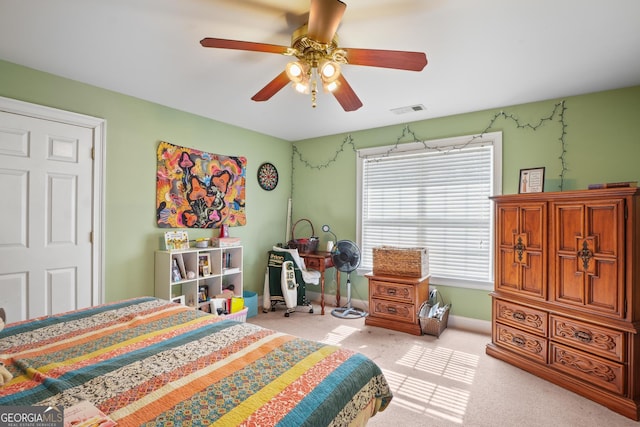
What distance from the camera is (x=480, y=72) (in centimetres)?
259

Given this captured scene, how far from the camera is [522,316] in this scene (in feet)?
9.05

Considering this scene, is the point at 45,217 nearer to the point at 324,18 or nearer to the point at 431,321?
the point at 324,18

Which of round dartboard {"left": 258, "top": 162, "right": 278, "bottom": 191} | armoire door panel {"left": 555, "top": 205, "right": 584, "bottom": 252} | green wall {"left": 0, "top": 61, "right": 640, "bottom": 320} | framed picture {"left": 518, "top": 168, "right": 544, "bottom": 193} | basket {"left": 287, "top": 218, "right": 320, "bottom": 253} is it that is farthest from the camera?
round dartboard {"left": 258, "top": 162, "right": 278, "bottom": 191}

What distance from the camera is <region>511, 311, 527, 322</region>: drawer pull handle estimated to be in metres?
2.75

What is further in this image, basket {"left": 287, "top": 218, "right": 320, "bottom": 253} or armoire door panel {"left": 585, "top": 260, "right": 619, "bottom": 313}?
basket {"left": 287, "top": 218, "right": 320, "bottom": 253}

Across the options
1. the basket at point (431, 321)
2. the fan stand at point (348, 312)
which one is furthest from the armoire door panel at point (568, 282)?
→ the fan stand at point (348, 312)

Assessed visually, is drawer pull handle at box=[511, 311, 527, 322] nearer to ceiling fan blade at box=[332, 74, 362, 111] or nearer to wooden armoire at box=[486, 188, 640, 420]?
wooden armoire at box=[486, 188, 640, 420]

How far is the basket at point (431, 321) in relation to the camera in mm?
3332

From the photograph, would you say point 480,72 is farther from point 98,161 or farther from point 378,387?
point 98,161

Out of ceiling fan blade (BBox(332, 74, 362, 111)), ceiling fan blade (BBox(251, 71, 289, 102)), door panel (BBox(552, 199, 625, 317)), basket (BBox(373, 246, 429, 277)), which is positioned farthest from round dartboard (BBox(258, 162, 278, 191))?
door panel (BBox(552, 199, 625, 317))

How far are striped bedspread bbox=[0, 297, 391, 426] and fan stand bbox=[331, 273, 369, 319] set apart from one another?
7.93 ft

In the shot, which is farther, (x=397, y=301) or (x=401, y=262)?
(x=401, y=262)

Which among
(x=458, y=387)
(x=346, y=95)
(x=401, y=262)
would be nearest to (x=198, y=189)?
(x=346, y=95)

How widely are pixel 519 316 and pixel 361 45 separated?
104 inches
